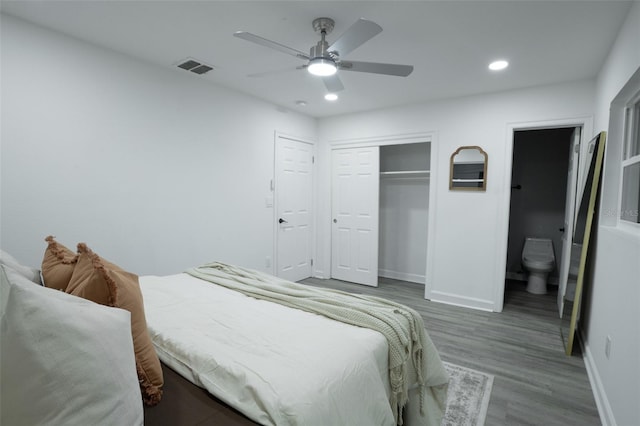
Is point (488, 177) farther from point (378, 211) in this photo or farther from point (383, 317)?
point (383, 317)

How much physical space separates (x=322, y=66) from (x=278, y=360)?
179 cm

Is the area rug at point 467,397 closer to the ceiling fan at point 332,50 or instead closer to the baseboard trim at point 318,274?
the ceiling fan at point 332,50

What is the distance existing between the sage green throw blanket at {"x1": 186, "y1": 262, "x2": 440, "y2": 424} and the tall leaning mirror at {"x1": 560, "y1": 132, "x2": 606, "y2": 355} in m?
1.84

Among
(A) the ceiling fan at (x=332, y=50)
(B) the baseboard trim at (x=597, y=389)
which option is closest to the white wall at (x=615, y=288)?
(B) the baseboard trim at (x=597, y=389)

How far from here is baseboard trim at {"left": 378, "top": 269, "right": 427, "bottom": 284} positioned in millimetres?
4844

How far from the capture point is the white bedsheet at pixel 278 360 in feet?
3.41

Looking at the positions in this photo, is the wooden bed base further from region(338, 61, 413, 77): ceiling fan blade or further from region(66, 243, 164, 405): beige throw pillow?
region(338, 61, 413, 77): ceiling fan blade

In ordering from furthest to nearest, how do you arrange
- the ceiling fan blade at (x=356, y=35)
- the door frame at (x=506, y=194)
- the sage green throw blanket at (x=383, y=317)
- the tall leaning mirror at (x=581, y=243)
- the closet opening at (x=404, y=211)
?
the closet opening at (x=404, y=211)
the door frame at (x=506, y=194)
the tall leaning mirror at (x=581, y=243)
the ceiling fan blade at (x=356, y=35)
the sage green throw blanket at (x=383, y=317)

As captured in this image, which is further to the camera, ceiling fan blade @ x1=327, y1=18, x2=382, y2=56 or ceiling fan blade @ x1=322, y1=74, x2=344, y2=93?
ceiling fan blade @ x1=322, y1=74, x2=344, y2=93

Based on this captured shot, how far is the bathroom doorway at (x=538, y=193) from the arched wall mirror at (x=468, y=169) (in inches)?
56.0

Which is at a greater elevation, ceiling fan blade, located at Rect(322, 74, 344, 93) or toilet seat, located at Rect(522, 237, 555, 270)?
ceiling fan blade, located at Rect(322, 74, 344, 93)

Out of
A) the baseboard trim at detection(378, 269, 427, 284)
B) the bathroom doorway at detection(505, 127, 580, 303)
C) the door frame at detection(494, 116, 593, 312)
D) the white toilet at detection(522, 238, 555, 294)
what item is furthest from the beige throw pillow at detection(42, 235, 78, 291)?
the bathroom doorway at detection(505, 127, 580, 303)

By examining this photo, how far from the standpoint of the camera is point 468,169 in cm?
378

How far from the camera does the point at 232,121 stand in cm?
370
